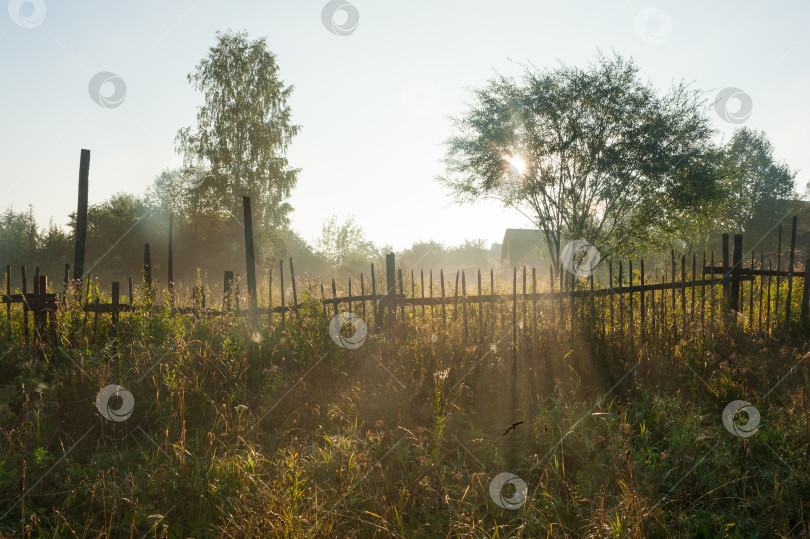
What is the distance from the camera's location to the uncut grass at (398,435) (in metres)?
2.83

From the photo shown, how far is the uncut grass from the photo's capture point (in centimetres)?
283

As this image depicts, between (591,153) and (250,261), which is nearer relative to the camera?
(250,261)

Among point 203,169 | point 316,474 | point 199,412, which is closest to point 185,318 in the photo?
point 199,412

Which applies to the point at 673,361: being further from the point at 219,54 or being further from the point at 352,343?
the point at 219,54

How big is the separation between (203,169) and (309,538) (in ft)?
A: 80.0

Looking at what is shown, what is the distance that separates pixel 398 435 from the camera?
3822mm

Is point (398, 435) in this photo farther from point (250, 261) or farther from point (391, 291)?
point (250, 261)

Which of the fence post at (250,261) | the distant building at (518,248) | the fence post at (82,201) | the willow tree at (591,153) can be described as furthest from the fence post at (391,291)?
the distant building at (518,248)

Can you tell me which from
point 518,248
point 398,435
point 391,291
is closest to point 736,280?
point 391,291

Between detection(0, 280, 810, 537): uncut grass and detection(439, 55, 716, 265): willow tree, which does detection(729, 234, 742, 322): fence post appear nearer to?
detection(0, 280, 810, 537): uncut grass

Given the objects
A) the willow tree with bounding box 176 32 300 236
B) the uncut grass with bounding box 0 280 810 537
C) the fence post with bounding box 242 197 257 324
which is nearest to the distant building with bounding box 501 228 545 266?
the willow tree with bounding box 176 32 300 236

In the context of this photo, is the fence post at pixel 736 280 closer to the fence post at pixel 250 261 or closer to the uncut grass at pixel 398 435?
the uncut grass at pixel 398 435

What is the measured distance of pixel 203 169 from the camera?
2377 centimetres

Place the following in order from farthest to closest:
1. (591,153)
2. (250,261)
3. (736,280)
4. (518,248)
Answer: (518,248) → (591,153) → (736,280) → (250,261)
